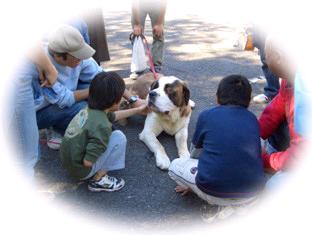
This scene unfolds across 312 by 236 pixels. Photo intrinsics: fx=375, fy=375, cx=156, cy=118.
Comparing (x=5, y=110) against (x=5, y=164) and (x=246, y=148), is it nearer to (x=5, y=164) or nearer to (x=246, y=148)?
(x=5, y=164)

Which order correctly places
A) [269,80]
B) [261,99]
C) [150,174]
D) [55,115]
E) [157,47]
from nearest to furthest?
[150,174] → [55,115] → [269,80] → [261,99] → [157,47]

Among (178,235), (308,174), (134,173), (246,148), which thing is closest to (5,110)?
(134,173)

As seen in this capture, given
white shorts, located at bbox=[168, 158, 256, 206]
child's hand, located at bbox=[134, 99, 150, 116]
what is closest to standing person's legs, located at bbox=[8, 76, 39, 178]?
white shorts, located at bbox=[168, 158, 256, 206]

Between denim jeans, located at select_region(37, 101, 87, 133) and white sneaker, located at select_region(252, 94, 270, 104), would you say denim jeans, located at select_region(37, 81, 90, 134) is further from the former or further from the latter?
white sneaker, located at select_region(252, 94, 270, 104)

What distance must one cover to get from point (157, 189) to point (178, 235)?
1.93ft

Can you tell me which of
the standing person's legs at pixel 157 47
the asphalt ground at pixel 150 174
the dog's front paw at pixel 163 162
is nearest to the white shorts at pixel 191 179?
the asphalt ground at pixel 150 174

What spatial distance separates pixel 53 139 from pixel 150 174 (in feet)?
3.72

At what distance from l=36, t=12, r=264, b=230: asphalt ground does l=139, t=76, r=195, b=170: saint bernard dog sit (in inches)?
4.4

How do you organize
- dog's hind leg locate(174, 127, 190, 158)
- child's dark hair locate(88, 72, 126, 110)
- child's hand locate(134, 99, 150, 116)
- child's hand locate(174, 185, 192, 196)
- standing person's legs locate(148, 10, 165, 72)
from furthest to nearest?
standing person's legs locate(148, 10, 165, 72)
child's hand locate(134, 99, 150, 116)
dog's hind leg locate(174, 127, 190, 158)
child's hand locate(174, 185, 192, 196)
child's dark hair locate(88, 72, 126, 110)

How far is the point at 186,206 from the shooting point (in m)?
3.12

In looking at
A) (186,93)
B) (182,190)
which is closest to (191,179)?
(182,190)

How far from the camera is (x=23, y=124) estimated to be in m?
2.83

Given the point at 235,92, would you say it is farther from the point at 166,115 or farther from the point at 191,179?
the point at 166,115

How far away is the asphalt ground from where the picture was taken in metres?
3.04
